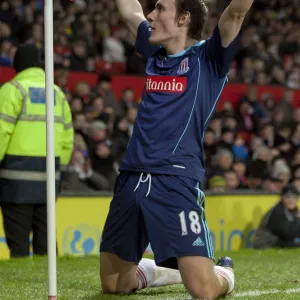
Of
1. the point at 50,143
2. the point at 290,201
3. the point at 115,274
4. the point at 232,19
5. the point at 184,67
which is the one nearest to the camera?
the point at 50,143

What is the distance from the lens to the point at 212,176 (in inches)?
521

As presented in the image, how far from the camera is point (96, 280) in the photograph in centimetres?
733

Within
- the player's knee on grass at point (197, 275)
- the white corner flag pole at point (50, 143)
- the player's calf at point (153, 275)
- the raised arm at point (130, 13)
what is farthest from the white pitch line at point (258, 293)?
the raised arm at point (130, 13)

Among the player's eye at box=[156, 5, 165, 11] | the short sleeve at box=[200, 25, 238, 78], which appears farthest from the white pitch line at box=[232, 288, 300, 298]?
the player's eye at box=[156, 5, 165, 11]

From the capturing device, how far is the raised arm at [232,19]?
5.43 metres

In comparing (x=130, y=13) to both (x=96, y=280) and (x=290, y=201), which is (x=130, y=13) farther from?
(x=290, y=201)

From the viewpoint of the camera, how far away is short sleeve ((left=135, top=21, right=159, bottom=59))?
626cm

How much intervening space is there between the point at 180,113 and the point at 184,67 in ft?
0.93

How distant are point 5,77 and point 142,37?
8.39m

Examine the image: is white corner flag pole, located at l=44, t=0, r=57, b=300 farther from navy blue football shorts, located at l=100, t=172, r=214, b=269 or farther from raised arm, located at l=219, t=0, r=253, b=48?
raised arm, located at l=219, t=0, r=253, b=48

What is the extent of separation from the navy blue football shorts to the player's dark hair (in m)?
0.93

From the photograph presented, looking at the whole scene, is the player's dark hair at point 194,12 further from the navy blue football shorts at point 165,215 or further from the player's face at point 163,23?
the navy blue football shorts at point 165,215

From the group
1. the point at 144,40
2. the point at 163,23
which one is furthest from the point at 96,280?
the point at 163,23

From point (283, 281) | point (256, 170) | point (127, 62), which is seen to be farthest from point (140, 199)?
point (127, 62)
